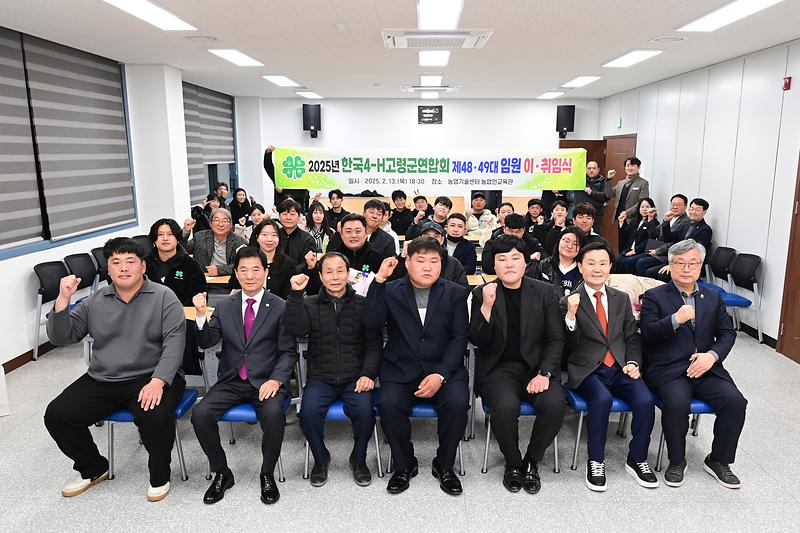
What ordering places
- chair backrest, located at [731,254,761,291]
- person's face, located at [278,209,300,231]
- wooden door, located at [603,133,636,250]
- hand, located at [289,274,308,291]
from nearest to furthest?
hand, located at [289,274,308,291]
person's face, located at [278,209,300,231]
chair backrest, located at [731,254,761,291]
wooden door, located at [603,133,636,250]

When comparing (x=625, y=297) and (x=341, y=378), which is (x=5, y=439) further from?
(x=625, y=297)

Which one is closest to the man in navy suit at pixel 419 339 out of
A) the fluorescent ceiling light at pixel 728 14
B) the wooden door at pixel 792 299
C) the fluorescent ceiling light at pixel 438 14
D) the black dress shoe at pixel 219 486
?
the black dress shoe at pixel 219 486

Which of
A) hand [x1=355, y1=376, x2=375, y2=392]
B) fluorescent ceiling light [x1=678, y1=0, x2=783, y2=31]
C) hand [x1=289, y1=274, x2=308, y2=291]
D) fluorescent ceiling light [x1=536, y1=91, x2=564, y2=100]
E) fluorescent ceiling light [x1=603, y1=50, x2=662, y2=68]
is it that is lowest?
hand [x1=355, y1=376, x2=375, y2=392]

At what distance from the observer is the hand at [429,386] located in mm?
3111

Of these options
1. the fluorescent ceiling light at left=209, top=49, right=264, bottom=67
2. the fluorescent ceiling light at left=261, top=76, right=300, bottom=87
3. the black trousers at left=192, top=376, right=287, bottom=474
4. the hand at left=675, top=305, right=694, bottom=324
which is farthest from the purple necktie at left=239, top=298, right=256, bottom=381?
the fluorescent ceiling light at left=261, top=76, right=300, bottom=87

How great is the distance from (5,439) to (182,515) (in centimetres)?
177

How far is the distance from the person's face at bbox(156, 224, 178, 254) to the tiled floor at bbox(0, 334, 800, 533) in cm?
140

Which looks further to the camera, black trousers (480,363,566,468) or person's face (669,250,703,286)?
person's face (669,250,703,286)

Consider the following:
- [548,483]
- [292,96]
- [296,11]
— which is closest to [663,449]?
[548,483]

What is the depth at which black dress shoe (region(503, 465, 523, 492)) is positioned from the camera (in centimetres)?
309

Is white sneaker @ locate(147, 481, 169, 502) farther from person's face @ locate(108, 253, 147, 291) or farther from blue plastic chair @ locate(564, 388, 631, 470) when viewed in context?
blue plastic chair @ locate(564, 388, 631, 470)

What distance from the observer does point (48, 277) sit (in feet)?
17.2

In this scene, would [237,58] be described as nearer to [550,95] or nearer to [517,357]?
[517,357]

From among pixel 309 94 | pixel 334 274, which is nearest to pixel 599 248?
pixel 334 274
